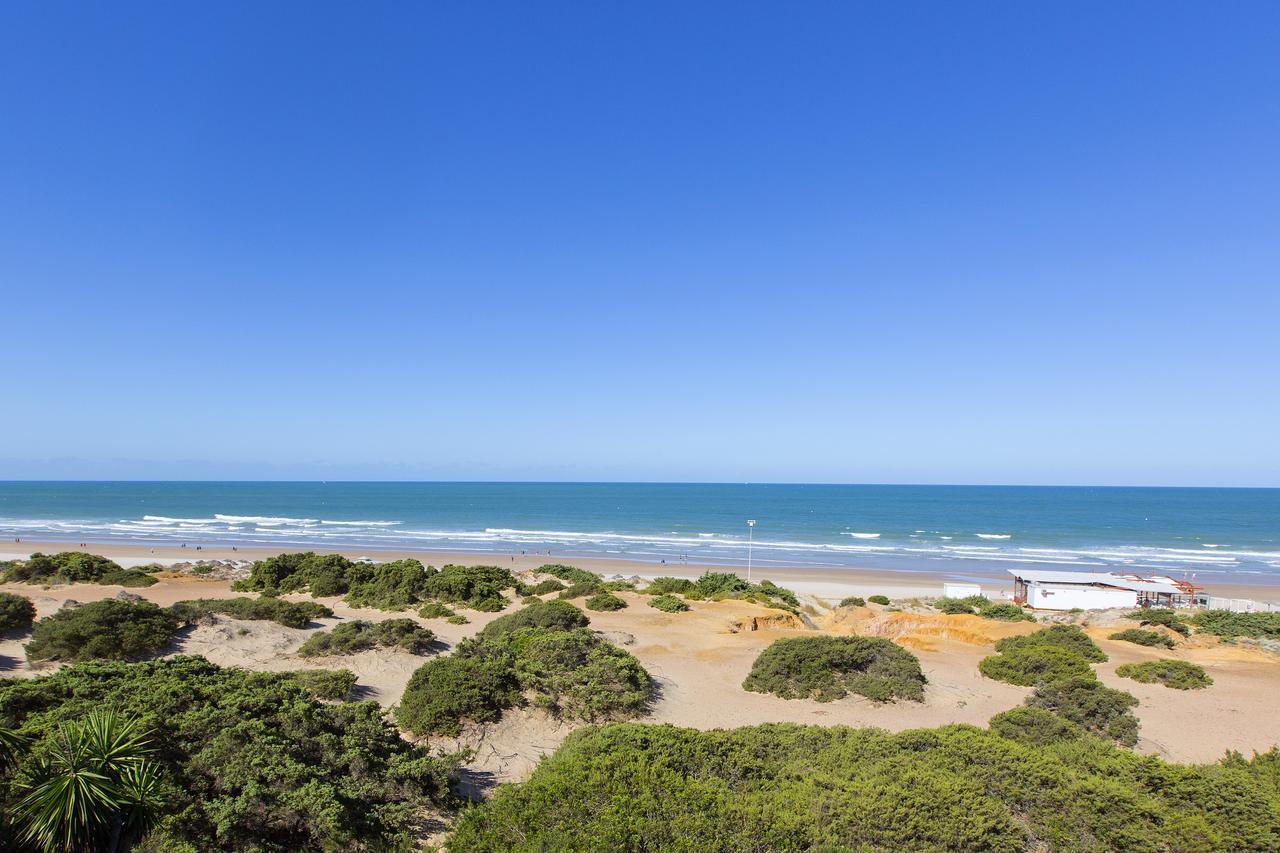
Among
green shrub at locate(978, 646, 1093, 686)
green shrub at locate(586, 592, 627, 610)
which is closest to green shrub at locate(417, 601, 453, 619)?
green shrub at locate(586, 592, 627, 610)

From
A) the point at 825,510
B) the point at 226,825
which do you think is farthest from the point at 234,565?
the point at 825,510

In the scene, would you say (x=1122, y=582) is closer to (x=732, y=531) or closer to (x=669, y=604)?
(x=669, y=604)

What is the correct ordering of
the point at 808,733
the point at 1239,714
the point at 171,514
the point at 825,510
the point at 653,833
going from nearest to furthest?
the point at 653,833 → the point at 808,733 → the point at 1239,714 → the point at 171,514 → the point at 825,510

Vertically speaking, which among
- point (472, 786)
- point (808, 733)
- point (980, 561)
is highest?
point (808, 733)

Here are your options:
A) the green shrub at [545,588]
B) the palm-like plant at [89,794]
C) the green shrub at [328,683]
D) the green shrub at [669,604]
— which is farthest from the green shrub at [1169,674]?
the palm-like plant at [89,794]

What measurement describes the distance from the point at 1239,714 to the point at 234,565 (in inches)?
1573

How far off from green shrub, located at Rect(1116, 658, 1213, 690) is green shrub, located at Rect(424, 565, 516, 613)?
18.6 m

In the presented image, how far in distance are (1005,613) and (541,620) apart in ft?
69.0

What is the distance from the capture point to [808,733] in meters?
8.30

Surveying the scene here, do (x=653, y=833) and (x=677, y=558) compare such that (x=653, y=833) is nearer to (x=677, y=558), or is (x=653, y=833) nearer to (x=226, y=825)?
(x=226, y=825)

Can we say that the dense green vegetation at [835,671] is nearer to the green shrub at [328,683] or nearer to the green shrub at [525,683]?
the green shrub at [525,683]

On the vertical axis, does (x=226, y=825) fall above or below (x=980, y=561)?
above

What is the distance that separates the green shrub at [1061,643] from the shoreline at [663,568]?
1654 centimetres

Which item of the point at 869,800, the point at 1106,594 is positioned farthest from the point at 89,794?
the point at 1106,594
